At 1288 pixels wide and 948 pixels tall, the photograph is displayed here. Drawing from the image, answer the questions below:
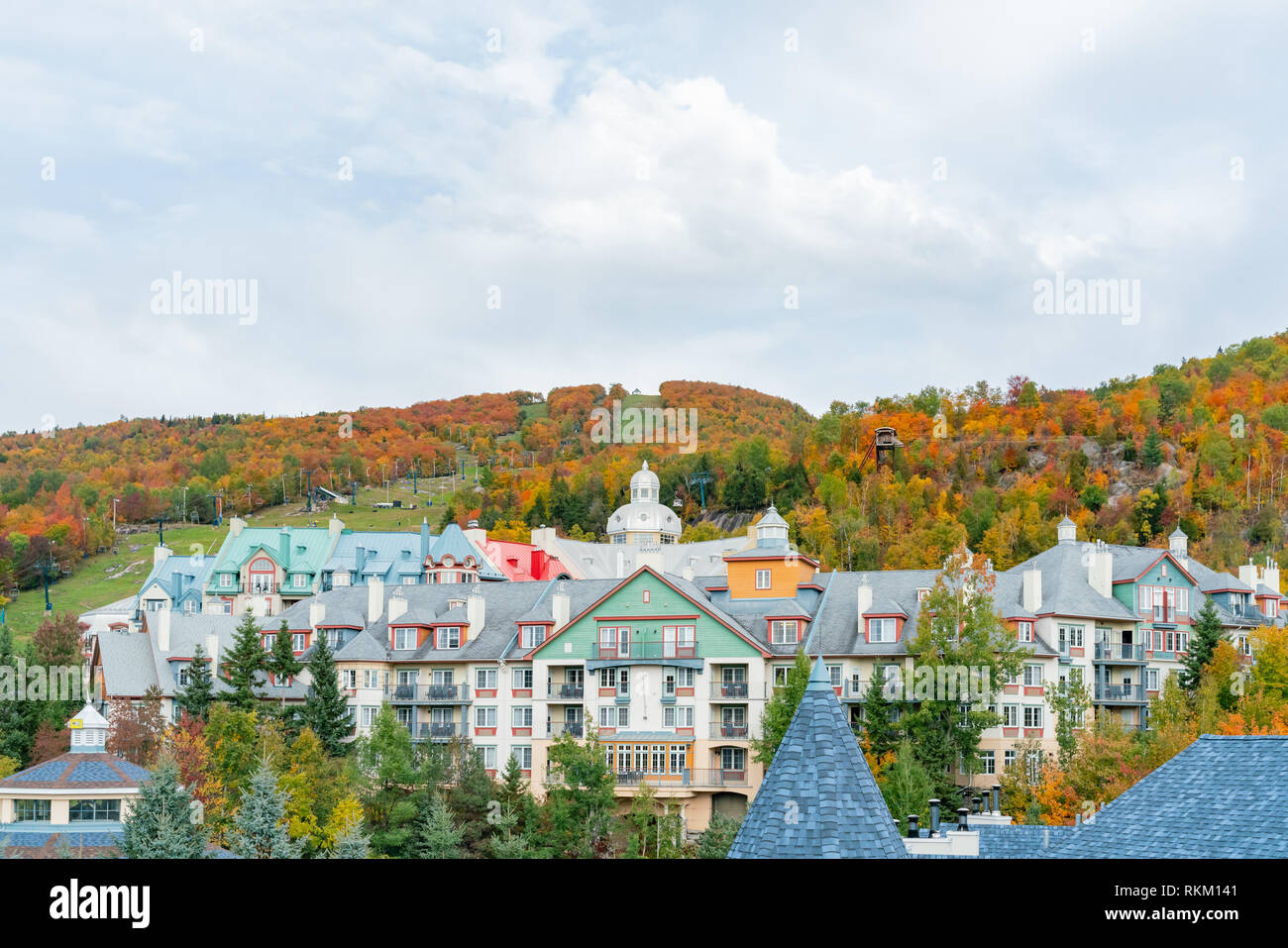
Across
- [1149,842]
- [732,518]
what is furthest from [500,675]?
[732,518]

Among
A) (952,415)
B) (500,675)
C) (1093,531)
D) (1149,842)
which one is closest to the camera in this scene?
(1149,842)

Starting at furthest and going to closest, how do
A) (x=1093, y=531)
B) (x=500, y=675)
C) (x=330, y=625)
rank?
(x=1093, y=531), (x=330, y=625), (x=500, y=675)

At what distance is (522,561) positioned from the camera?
99562mm

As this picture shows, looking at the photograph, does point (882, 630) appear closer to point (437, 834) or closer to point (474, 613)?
point (474, 613)

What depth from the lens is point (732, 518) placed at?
392 feet

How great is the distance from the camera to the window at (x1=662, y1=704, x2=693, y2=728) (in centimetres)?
5684

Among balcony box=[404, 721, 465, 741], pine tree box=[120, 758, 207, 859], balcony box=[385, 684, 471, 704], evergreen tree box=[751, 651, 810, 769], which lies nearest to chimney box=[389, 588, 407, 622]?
balcony box=[385, 684, 471, 704]

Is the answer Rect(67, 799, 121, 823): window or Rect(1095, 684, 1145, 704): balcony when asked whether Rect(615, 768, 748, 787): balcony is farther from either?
Rect(67, 799, 121, 823): window

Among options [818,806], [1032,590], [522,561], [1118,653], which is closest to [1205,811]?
[818,806]

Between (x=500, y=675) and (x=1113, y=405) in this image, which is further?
(x=1113, y=405)

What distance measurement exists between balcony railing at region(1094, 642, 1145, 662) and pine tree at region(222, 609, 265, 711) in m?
37.2

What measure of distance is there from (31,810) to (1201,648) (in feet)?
151
